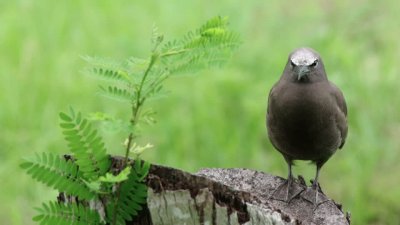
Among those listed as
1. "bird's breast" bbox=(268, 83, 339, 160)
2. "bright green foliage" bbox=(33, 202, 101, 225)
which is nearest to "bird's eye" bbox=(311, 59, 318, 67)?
"bird's breast" bbox=(268, 83, 339, 160)

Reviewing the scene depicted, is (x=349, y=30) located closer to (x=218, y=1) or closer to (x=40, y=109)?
(x=218, y=1)

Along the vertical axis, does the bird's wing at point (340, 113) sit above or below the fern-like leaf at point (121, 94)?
above

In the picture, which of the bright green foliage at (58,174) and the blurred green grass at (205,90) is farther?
the blurred green grass at (205,90)

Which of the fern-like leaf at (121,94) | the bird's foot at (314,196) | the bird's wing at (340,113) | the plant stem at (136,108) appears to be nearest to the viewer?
the plant stem at (136,108)

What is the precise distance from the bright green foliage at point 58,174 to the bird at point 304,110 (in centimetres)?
147

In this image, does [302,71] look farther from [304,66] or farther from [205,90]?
[205,90]

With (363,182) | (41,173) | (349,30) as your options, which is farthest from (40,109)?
(41,173)

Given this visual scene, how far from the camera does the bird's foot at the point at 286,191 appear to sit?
3838 mm

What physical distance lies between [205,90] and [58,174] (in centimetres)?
432

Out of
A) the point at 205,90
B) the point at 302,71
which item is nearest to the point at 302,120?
the point at 302,71

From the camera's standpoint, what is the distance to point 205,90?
290 inches

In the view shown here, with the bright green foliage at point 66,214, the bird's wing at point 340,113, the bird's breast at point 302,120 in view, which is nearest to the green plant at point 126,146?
the bright green foliage at point 66,214

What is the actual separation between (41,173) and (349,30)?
6608 mm

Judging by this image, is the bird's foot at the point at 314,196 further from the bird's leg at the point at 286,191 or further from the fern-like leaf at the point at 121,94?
the fern-like leaf at the point at 121,94
